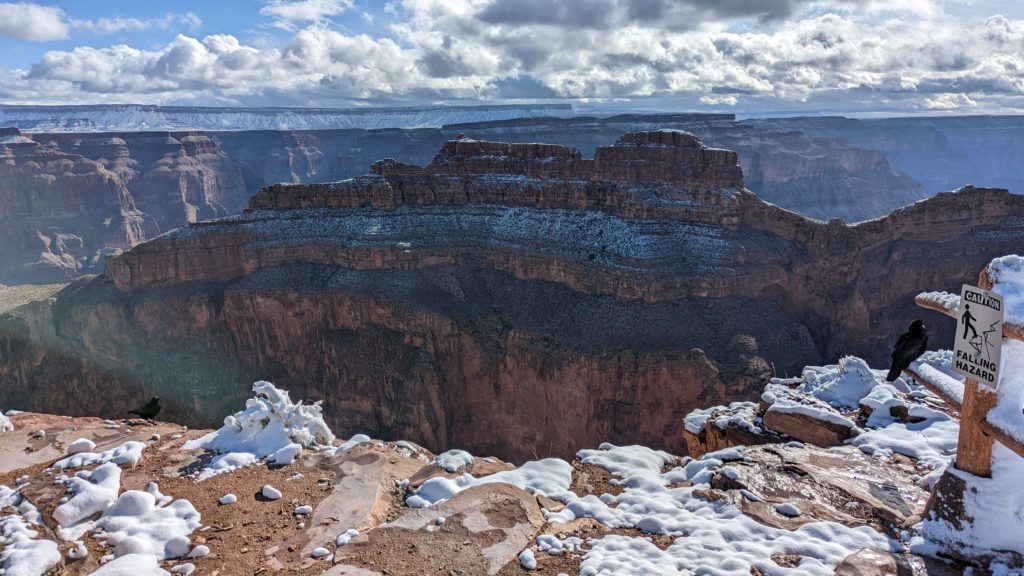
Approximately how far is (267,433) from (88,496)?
398 centimetres

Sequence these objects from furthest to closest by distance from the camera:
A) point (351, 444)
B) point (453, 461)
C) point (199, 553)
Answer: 1. point (351, 444)
2. point (453, 461)
3. point (199, 553)

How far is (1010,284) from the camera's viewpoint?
8.86 m

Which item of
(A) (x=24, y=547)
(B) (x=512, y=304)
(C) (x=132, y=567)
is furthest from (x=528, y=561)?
(B) (x=512, y=304)

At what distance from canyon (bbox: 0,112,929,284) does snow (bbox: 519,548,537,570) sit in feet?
374

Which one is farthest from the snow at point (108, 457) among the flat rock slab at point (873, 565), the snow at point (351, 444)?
the flat rock slab at point (873, 565)

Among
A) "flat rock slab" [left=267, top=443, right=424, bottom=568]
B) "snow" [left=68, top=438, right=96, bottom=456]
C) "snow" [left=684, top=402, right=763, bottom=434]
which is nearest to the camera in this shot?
"flat rock slab" [left=267, top=443, right=424, bottom=568]

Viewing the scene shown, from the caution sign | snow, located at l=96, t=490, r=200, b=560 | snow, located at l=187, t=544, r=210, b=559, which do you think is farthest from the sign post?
snow, located at l=96, t=490, r=200, b=560

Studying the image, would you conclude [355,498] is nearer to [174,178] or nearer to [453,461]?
[453,461]

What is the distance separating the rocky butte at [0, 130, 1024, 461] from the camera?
→ 136 ft

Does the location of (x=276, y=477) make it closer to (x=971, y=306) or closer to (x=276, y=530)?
(x=276, y=530)

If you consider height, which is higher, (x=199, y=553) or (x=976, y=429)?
(x=976, y=429)

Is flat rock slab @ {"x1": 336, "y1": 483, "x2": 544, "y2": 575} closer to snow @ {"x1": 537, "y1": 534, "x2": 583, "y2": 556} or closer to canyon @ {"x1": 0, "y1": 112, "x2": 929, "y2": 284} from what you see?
snow @ {"x1": 537, "y1": 534, "x2": 583, "y2": 556}

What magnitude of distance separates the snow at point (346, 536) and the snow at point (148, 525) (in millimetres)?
2458

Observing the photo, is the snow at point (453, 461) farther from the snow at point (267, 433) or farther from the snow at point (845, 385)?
the snow at point (845, 385)
